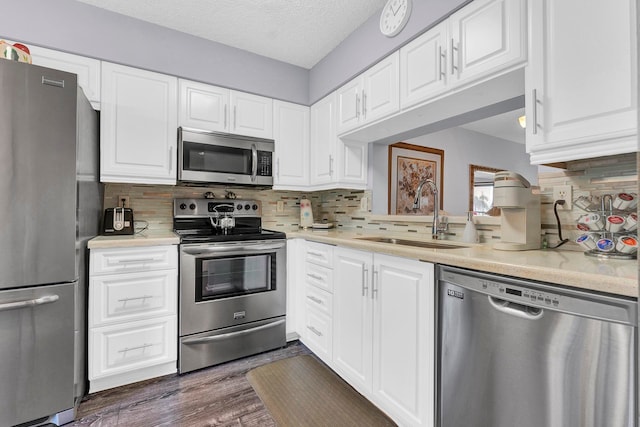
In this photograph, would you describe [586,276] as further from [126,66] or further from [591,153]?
[126,66]

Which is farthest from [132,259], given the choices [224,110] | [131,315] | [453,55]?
[453,55]

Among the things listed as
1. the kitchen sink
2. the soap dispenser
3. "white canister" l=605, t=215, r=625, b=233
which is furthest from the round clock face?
"white canister" l=605, t=215, r=625, b=233

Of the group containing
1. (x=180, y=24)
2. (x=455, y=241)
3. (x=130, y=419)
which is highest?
(x=180, y=24)

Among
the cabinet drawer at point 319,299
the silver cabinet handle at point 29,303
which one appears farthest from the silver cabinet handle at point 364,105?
the silver cabinet handle at point 29,303

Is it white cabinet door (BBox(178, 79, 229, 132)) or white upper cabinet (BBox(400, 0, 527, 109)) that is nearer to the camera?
white upper cabinet (BBox(400, 0, 527, 109))

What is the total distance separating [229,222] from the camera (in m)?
2.62

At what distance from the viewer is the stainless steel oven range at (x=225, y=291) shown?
2.02m

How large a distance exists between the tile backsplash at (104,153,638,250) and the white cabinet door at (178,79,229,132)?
1.93 feet

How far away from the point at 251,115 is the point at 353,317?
1.94 metres

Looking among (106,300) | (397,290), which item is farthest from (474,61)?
(106,300)

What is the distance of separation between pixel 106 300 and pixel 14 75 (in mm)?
1283

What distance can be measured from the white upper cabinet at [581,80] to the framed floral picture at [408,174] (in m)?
1.56

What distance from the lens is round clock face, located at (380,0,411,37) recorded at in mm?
1765

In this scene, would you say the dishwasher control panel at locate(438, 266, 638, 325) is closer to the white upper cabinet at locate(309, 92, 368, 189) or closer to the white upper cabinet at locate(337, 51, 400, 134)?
the white upper cabinet at locate(337, 51, 400, 134)
